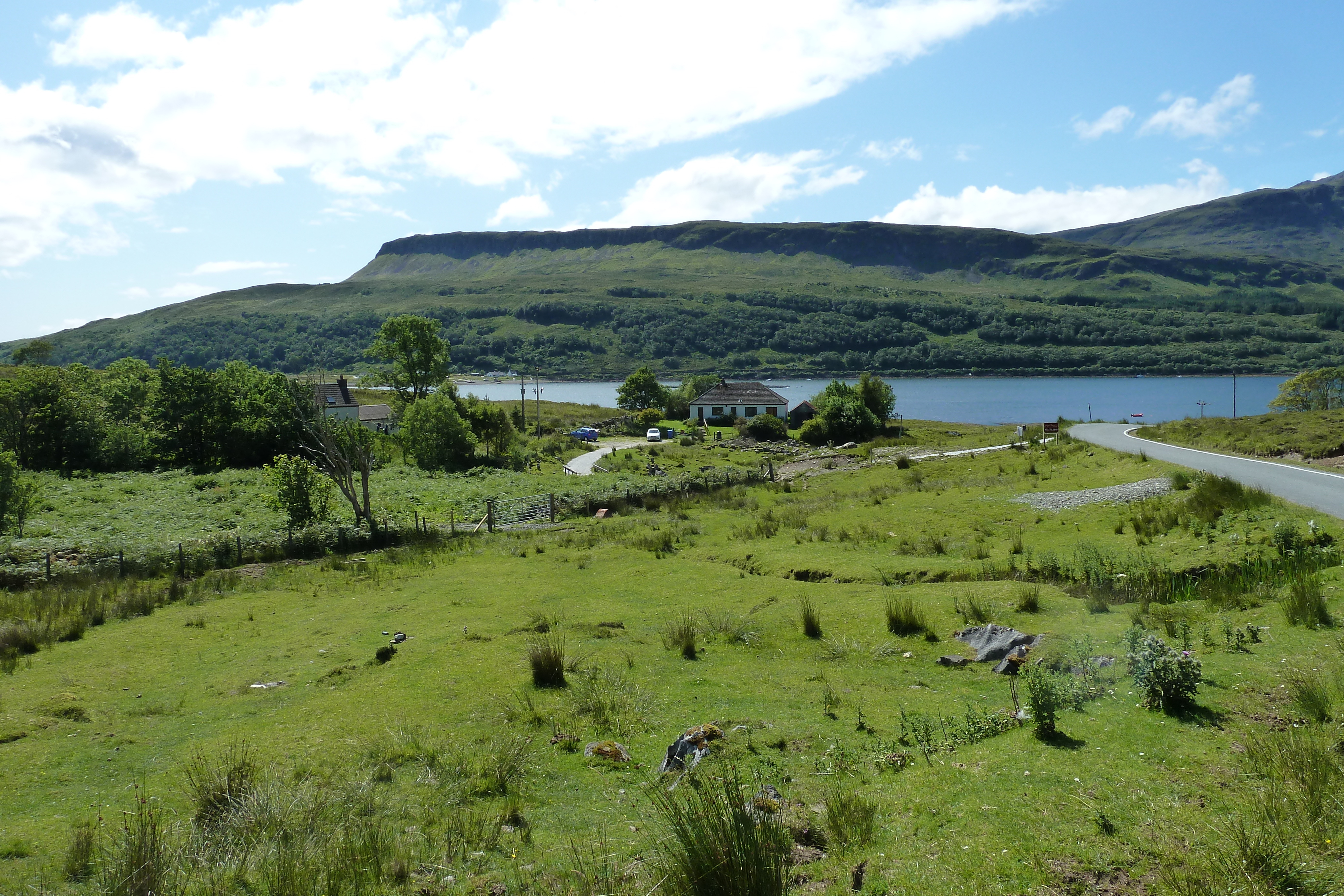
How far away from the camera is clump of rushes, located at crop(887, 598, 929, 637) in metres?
12.5

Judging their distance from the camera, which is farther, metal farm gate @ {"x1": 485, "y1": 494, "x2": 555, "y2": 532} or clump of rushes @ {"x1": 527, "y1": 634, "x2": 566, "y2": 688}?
metal farm gate @ {"x1": 485, "y1": 494, "x2": 555, "y2": 532}

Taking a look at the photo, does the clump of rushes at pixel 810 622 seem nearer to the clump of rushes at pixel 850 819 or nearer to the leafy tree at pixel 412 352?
the clump of rushes at pixel 850 819

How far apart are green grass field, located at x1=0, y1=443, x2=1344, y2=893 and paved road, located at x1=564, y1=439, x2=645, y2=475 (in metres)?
34.6

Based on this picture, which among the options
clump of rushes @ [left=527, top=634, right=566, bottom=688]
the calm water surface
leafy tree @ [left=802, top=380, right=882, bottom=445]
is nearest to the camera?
clump of rushes @ [left=527, top=634, right=566, bottom=688]

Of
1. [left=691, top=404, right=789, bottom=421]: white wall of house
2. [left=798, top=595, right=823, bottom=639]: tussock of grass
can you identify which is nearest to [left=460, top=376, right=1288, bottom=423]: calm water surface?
[left=691, top=404, right=789, bottom=421]: white wall of house

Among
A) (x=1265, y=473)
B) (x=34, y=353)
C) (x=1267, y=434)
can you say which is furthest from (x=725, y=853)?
(x=34, y=353)

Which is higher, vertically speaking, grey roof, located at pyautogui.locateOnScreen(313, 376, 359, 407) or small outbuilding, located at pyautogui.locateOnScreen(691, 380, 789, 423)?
grey roof, located at pyautogui.locateOnScreen(313, 376, 359, 407)

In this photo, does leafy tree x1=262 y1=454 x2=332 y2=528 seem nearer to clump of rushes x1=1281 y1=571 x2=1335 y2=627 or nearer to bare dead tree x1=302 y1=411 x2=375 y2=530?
bare dead tree x1=302 y1=411 x2=375 y2=530

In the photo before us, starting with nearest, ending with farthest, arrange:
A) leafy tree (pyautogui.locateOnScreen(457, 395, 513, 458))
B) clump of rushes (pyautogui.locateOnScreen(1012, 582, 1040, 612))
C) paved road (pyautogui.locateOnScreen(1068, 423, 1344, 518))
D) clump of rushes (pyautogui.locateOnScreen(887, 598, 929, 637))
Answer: clump of rushes (pyautogui.locateOnScreen(887, 598, 929, 637)), clump of rushes (pyautogui.locateOnScreen(1012, 582, 1040, 612)), paved road (pyautogui.locateOnScreen(1068, 423, 1344, 518)), leafy tree (pyautogui.locateOnScreen(457, 395, 513, 458))

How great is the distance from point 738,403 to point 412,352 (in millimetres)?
41295

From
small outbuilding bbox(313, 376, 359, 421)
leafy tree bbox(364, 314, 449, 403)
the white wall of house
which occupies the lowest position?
the white wall of house

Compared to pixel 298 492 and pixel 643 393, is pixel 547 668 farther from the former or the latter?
pixel 643 393

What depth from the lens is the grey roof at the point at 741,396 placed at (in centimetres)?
9500

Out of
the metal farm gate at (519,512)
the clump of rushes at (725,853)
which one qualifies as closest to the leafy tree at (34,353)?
the metal farm gate at (519,512)
